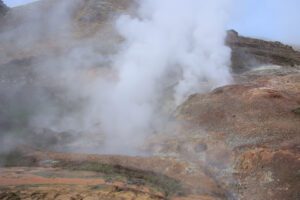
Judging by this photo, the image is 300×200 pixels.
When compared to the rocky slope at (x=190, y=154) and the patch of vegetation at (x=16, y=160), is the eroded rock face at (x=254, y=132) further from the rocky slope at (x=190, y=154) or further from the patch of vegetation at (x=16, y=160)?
the patch of vegetation at (x=16, y=160)

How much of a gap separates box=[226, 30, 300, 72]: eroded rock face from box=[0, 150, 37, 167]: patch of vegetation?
13888mm

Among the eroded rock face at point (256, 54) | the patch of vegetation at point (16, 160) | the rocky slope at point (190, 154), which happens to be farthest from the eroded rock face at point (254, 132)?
the eroded rock face at point (256, 54)

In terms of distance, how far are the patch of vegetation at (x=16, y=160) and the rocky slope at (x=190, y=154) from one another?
0.12ft

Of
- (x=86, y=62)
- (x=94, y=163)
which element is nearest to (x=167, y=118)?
(x=94, y=163)

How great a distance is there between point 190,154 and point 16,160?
18.7ft

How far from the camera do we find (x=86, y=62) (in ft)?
82.3

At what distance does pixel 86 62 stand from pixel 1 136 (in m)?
10.1

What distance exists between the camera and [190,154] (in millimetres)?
13414

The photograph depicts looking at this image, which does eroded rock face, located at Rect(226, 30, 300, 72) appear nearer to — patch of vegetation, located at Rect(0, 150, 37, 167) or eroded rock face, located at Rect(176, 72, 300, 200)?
eroded rock face, located at Rect(176, 72, 300, 200)

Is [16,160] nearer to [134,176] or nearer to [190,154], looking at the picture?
[134,176]

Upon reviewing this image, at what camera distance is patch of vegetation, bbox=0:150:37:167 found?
12977 mm

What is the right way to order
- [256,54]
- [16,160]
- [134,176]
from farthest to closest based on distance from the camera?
[256,54] < [16,160] < [134,176]

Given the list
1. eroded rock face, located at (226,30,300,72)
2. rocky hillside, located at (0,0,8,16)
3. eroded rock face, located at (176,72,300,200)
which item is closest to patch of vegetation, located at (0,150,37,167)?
eroded rock face, located at (176,72,300,200)

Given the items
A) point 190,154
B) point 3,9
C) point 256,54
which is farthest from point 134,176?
point 3,9
